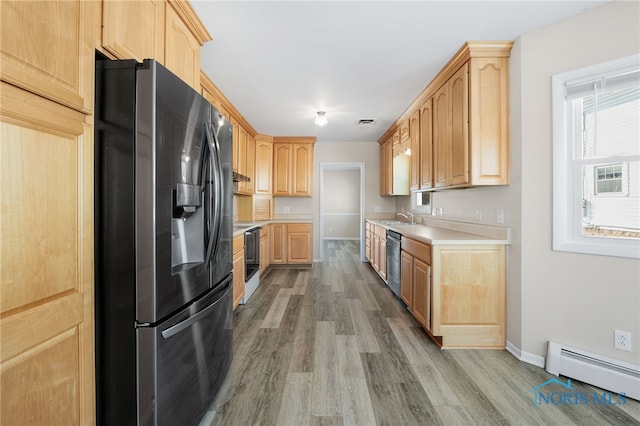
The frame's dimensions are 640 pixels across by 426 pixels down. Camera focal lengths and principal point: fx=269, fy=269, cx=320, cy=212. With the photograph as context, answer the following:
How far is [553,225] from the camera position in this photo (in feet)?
6.41

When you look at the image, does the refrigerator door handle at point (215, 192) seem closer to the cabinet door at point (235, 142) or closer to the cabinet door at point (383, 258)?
the cabinet door at point (235, 142)

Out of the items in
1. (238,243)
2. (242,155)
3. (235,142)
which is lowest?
(238,243)

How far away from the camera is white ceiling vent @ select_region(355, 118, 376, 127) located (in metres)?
4.10

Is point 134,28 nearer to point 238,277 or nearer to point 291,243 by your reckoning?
point 238,277

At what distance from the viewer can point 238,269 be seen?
299 cm

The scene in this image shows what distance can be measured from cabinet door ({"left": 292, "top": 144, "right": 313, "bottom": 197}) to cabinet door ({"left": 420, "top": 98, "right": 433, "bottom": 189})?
240 cm

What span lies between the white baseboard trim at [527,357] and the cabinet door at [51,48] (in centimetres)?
301

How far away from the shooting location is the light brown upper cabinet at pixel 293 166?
5.21 meters

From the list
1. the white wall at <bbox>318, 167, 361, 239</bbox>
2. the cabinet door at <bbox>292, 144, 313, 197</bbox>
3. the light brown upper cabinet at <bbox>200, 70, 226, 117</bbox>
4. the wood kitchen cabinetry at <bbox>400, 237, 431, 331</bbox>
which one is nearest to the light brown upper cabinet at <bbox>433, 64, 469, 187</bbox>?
the wood kitchen cabinetry at <bbox>400, 237, 431, 331</bbox>

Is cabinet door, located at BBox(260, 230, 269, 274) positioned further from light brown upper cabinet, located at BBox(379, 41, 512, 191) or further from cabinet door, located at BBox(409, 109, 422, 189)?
light brown upper cabinet, located at BBox(379, 41, 512, 191)

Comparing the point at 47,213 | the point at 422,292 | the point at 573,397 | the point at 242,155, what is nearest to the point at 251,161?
the point at 242,155

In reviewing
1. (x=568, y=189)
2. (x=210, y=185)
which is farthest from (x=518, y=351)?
(x=210, y=185)

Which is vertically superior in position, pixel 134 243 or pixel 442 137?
pixel 442 137

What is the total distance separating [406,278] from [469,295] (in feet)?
2.39
